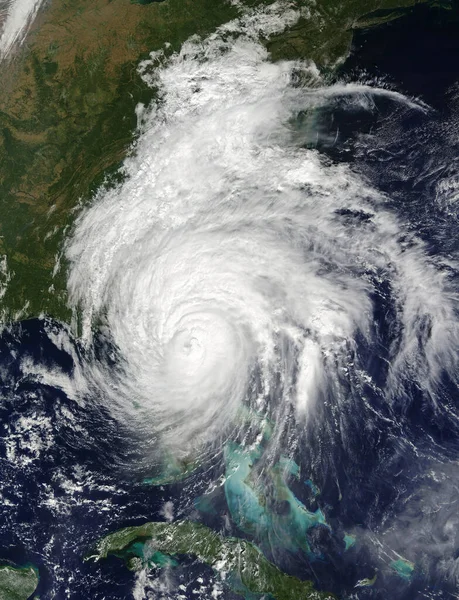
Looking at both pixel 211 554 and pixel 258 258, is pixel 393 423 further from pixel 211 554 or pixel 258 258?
pixel 211 554

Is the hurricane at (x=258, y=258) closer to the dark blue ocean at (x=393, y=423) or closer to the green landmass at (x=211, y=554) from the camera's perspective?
the dark blue ocean at (x=393, y=423)

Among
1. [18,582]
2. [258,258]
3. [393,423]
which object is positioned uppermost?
[258,258]

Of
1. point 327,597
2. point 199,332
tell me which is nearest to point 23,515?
point 199,332

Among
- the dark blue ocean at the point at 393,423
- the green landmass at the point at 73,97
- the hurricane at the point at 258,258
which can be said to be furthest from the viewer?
the green landmass at the point at 73,97

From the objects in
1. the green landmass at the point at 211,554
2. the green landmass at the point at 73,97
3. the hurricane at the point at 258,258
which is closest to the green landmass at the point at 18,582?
the green landmass at the point at 211,554

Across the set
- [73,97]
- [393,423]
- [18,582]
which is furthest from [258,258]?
[18,582]

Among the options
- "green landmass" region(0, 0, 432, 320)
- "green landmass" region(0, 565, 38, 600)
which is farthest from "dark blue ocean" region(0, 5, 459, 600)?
"green landmass" region(0, 565, 38, 600)
